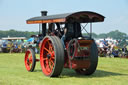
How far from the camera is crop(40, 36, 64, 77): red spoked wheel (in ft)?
27.5

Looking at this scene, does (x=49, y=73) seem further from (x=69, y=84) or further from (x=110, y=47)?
(x=110, y=47)

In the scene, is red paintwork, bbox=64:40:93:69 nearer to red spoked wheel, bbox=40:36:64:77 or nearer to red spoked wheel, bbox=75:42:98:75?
red spoked wheel, bbox=75:42:98:75

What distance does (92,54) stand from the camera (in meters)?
9.13

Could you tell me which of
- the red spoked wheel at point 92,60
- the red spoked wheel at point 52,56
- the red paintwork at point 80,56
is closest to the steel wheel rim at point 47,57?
the red spoked wheel at point 52,56

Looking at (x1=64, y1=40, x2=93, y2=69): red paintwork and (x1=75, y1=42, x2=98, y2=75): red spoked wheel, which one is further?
(x1=75, y1=42, x2=98, y2=75): red spoked wheel

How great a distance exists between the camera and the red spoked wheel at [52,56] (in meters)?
8.37

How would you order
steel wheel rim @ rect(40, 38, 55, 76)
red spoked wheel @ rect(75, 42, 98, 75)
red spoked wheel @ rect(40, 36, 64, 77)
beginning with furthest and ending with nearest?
red spoked wheel @ rect(75, 42, 98, 75) < steel wheel rim @ rect(40, 38, 55, 76) < red spoked wheel @ rect(40, 36, 64, 77)

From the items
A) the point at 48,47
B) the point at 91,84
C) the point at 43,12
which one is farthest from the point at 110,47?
the point at 91,84

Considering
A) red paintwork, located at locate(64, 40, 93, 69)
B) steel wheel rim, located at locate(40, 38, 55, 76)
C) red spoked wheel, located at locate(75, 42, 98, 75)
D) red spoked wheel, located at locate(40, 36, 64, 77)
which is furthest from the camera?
red spoked wheel, located at locate(75, 42, 98, 75)

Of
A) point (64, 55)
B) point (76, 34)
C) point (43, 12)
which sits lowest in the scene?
point (64, 55)

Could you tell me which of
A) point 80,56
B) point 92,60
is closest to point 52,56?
point 80,56

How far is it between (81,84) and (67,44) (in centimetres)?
229

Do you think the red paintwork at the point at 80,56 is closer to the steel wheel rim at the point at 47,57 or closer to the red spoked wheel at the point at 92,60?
the red spoked wheel at the point at 92,60

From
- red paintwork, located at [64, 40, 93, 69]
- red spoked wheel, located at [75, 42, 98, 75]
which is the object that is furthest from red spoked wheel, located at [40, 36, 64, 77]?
red spoked wheel, located at [75, 42, 98, 75]
